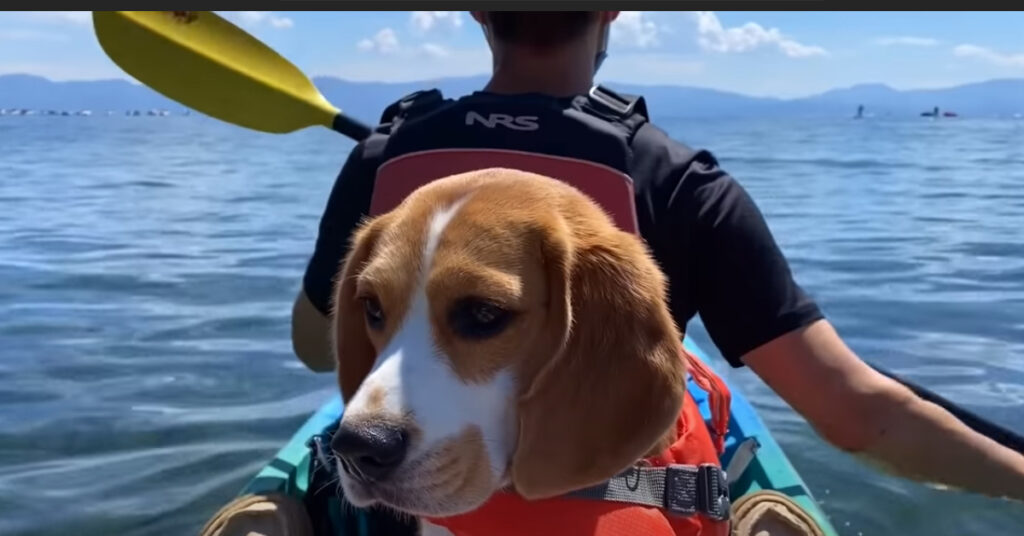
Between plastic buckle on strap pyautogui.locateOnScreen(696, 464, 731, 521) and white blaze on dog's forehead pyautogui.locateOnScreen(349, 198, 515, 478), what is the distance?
492 millimetres

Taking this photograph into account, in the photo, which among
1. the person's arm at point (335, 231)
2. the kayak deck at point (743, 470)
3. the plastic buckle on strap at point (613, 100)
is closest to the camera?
the plastic buckle on strap at point (613, 100)

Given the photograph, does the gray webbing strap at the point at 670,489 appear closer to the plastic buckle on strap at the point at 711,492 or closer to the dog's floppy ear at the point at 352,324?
the plastic buckle on strap at the point at 711,492

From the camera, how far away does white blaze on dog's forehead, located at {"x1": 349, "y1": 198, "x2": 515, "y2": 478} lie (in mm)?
2002

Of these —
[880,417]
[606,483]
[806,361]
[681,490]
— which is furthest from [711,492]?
[880,417]

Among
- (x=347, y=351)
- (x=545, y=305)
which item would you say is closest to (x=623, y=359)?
(x=545, y=305)

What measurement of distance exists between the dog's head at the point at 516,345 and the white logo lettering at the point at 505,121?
1.65ft

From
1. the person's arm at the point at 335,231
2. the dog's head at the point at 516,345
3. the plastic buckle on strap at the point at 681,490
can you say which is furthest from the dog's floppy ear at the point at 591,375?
the person's arm at the point at 335,231

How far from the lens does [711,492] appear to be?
8.20 ft

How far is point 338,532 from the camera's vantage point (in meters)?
3.20

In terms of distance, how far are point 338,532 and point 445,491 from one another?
1.24m

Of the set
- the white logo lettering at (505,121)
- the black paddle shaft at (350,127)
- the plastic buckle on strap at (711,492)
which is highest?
the white logo lettering at (505,121)

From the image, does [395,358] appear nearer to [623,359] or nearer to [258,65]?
[623,359]

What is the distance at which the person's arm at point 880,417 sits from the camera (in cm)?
280

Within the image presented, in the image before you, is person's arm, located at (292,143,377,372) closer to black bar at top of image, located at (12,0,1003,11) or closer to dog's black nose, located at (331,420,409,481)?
black bar at top of image, located at (12,0,1003,11)
